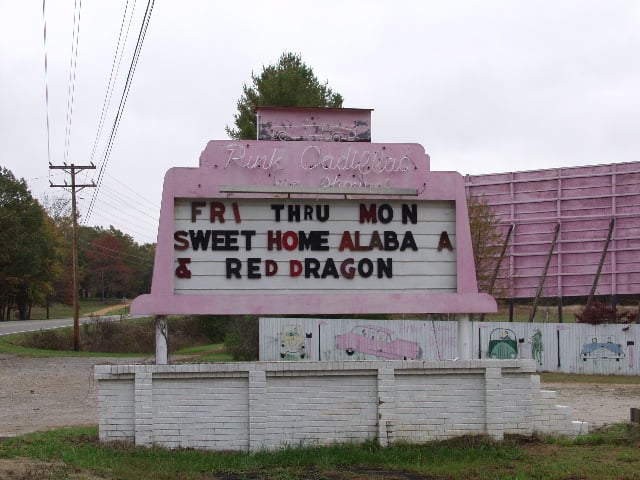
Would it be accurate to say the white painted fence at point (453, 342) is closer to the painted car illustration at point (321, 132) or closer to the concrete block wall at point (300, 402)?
the concrete block wall at point (300, 402)

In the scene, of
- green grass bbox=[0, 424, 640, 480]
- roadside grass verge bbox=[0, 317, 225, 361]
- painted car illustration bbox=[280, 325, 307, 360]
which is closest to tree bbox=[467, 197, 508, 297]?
painted car illustration bbox=[280, 325, 307, 360]

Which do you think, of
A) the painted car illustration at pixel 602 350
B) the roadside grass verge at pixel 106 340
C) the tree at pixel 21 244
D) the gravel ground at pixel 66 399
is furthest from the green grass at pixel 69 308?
the painted car illustration at pixel 602 350

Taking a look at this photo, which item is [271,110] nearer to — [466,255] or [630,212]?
[466,255]

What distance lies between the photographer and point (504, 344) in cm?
3225

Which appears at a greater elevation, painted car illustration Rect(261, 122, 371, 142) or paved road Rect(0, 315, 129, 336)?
painted car illustration Rect(261, 122, 371, 142)

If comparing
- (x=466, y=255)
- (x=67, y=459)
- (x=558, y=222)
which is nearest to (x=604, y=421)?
(x=466, y=255)

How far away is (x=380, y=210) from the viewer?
12.4 metres

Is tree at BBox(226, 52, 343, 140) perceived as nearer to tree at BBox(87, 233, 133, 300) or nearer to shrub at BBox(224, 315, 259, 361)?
shrub at BBox(224, 315, 259, 361)

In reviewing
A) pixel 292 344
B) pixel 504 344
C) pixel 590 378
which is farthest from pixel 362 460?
pixel 504 344

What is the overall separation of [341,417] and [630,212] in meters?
25.6

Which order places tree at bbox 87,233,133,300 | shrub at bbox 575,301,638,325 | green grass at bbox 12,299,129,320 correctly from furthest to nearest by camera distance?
1. green grass at bbox 12,299,129,320
2. tree at bbox 87,233,133,300
3. shrub at bbox 575,301,638,325

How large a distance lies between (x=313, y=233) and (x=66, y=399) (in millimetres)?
12500

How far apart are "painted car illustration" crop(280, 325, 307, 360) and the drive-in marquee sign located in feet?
68.9

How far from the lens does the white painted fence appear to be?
31359 mm
